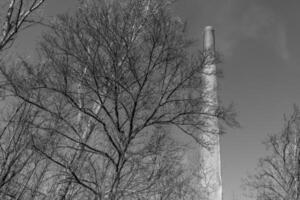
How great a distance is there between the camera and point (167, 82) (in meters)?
5.48

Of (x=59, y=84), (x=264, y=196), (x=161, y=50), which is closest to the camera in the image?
(x=59, y=84)

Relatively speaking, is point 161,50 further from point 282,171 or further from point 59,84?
point 282,171

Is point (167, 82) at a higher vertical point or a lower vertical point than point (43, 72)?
higher

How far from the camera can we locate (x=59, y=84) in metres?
4.86

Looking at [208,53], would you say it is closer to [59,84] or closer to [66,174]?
[59,84]

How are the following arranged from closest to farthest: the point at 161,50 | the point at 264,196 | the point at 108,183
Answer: the point at 108,183, the point at 161,50, the point at 264,196

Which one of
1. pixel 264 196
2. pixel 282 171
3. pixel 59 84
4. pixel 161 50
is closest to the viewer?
pixel 59 84

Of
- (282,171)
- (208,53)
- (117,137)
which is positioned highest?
(282,171)

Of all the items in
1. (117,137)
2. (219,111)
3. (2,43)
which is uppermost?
(2,43)

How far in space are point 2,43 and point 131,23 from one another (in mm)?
2552

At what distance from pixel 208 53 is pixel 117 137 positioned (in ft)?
7.79

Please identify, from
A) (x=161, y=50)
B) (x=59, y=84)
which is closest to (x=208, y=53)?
(x=161, y=50)

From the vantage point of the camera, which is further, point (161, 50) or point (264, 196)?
point (264, 196)

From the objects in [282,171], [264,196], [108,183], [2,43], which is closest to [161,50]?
[108,183]
